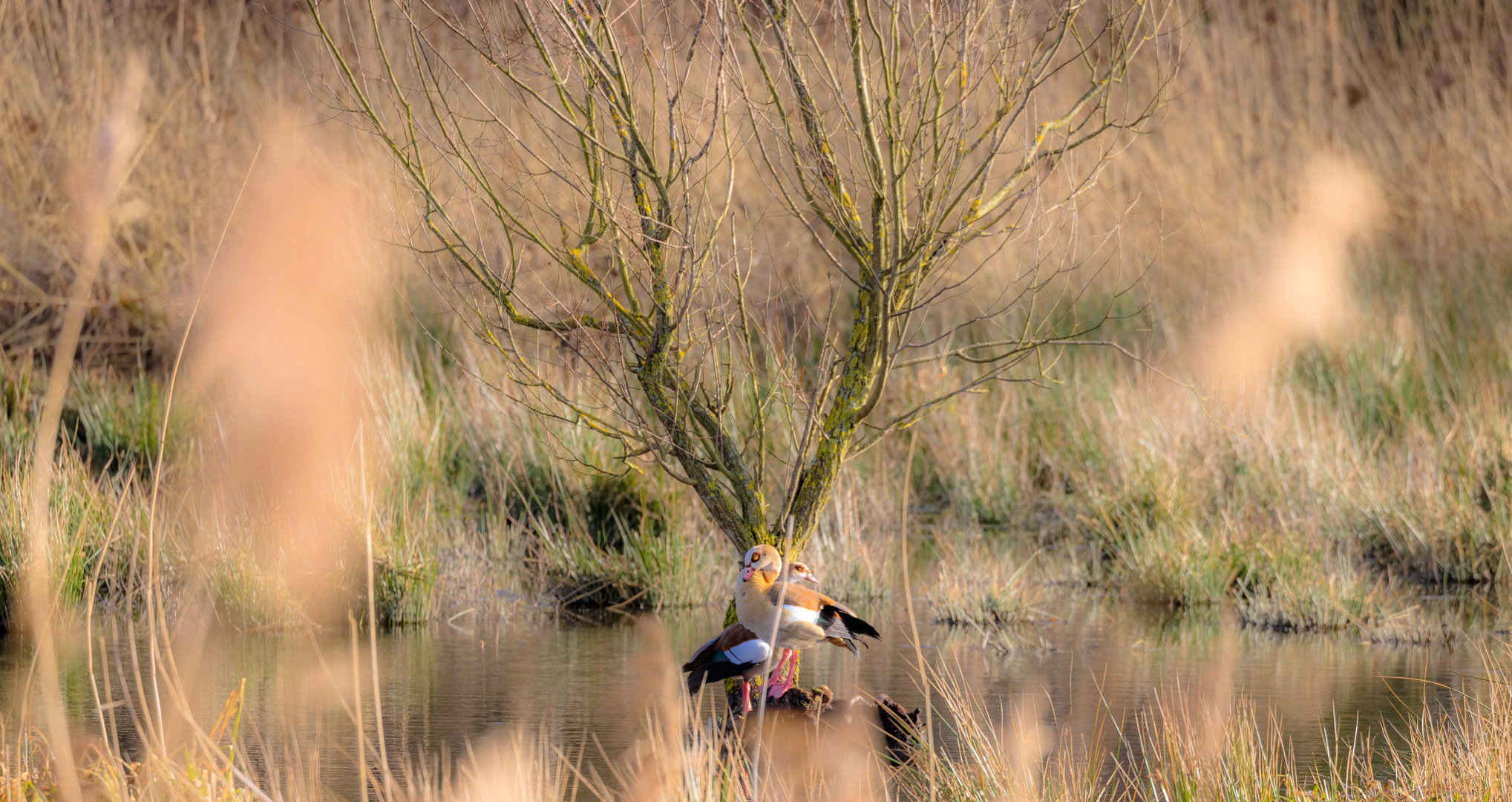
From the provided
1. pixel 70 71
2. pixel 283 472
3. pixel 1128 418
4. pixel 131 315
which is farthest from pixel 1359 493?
pixel 70 71

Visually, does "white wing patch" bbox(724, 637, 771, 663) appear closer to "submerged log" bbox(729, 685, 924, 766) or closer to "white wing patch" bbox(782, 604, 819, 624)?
"white wing patch" bbox(782, 604, 819, 624)

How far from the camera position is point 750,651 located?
4.22m

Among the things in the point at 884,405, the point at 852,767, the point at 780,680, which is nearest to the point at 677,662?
the point at 780,680

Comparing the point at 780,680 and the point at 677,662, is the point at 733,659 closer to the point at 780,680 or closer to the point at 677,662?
the point at 780,680

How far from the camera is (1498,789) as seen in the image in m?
3.50

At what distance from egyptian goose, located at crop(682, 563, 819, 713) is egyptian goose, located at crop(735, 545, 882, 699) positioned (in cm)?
3

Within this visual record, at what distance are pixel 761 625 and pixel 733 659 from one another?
112 mm

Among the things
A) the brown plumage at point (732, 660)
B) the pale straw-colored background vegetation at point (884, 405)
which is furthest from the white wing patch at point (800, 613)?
the pale straw-colored background vegetation at point (884, 405)

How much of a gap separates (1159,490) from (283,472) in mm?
4855

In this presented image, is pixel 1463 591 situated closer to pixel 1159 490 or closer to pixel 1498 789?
pixel 1159 490

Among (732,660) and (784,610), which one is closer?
(784,610)

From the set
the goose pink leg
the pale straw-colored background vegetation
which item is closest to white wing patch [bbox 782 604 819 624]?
the goose pink leg

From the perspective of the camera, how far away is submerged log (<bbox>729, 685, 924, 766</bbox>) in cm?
448

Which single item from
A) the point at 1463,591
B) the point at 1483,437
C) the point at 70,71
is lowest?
the point at 1463,591
